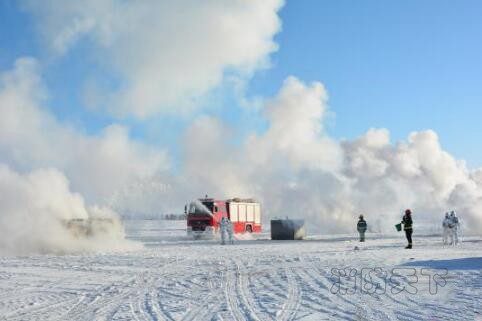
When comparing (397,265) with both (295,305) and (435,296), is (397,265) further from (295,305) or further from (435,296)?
(295,305)

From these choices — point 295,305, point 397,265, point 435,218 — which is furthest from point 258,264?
point 435,218

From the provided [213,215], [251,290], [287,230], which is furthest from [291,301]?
[213,215]

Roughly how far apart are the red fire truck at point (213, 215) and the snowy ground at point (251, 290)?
720 inches

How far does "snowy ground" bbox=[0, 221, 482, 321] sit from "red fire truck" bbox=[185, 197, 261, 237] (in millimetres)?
18281

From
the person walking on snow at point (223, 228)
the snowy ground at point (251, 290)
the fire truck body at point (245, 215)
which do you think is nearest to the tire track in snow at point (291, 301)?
the snowy ground at point (251, 290)

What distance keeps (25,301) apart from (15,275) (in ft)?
17.9

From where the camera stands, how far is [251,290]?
1180cm

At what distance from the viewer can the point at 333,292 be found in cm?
1117

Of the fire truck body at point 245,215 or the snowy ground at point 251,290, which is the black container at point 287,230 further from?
the snowy ground at point 251,290

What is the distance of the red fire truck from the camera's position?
1449 inches

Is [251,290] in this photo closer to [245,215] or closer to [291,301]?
[291,301]

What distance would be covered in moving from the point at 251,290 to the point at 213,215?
83.2ft

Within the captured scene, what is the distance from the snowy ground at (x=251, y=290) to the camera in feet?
30.6

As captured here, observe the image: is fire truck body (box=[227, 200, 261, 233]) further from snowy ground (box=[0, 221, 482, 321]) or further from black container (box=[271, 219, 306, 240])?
snowy ground (box=[0, 221, 482, 321])
